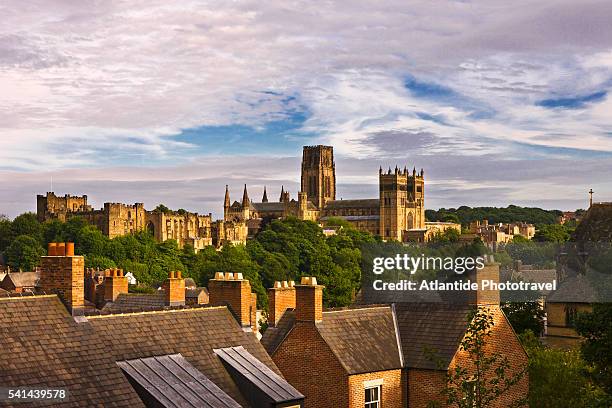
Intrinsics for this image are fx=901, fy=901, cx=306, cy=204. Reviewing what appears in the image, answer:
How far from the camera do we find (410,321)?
23.9m

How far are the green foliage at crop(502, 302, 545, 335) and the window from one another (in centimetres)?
2801

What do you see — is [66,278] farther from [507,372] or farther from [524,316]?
[524,316]

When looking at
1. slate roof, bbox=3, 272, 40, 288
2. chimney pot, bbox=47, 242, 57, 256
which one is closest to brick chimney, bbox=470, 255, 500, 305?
chimney pot, bbox=47, 242, 57, 256

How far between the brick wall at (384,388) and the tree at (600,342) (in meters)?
4.56

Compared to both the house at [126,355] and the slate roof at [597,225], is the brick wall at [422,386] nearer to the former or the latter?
the house at [126,355]

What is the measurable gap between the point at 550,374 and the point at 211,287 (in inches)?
466

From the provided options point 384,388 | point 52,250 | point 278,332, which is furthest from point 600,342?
point 52,250

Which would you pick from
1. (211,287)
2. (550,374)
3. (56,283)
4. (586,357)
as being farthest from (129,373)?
(550,374)

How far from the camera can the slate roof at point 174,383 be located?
16.0 m

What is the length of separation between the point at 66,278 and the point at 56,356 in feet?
6.11

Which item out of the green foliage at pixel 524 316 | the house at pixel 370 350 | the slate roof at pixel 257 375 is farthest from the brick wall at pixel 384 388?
the green foliage at pixel 524 316

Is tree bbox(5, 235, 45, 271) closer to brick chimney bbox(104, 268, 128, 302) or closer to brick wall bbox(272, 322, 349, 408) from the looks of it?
brick chimney bbox(104, 268, 128, 302)

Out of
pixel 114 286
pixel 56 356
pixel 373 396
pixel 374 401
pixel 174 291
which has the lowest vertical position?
pixel 374 401

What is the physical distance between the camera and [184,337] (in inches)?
719
